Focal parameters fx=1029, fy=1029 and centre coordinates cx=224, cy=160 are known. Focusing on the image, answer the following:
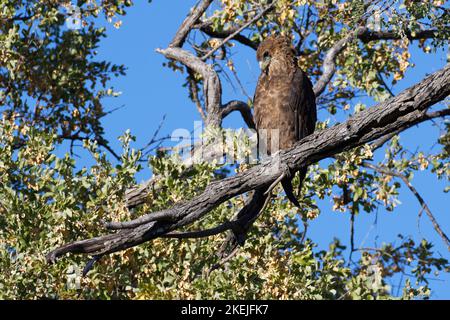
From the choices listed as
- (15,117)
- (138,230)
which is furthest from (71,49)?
(138,230)

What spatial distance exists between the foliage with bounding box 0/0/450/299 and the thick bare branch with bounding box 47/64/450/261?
560mm

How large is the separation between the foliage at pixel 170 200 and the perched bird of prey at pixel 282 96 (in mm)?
276

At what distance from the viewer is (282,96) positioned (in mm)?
7461

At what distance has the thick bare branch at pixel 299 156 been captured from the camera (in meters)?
5.78

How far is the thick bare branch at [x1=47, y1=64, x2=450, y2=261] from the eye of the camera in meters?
5.78

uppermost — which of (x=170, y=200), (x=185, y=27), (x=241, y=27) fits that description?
(x=185, y=27)

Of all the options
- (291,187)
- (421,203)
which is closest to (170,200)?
(291,187)

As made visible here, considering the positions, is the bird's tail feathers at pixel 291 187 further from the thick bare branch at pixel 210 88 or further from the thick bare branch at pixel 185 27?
the thick bare branch at pixel 185 27

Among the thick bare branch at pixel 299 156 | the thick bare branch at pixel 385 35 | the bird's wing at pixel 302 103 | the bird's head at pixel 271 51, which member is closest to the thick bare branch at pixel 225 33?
the thick bare branch at pixel 385 35

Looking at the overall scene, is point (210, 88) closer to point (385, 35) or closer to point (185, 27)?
point (185, 27)

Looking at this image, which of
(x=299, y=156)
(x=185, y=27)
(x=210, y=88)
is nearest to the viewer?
(x=299, y=156)

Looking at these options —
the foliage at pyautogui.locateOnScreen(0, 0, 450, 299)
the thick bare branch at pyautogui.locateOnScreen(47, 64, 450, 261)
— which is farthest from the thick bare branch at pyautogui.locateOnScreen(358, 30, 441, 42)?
the thick bare branch at pyautogui.locateOnScreen(47, 64, 450, 261)

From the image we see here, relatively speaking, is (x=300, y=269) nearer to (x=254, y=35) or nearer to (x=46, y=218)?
(x=46, y=218)

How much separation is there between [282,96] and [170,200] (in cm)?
127
